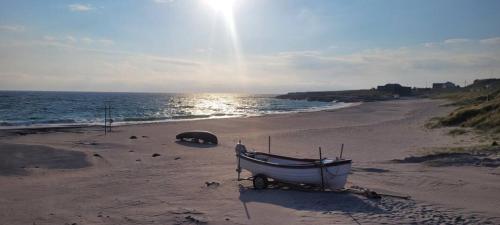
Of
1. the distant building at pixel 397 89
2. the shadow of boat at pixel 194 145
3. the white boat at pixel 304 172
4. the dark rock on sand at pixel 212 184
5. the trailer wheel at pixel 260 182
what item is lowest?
the shadow of boat at pixel 194 145

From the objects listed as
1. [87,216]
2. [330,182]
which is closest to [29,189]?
[87,216]

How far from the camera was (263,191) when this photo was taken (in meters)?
13.4

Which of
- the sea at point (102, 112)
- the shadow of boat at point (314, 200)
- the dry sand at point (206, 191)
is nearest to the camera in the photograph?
the dry sand at point (206, 191)

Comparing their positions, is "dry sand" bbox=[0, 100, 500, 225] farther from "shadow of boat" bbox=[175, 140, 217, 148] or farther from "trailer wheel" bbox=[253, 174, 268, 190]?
"shadow of boat" bbox=[175, 140, 217, 148]

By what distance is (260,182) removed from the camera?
13.7m

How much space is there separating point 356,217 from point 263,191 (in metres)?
3.66

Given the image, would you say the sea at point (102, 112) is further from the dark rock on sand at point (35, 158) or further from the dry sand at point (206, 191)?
the dry sand at point (206, 191)

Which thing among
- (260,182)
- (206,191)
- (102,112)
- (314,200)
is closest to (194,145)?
(206,191)

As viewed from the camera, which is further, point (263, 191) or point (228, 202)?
point (263, 191)

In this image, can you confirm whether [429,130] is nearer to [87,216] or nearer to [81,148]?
[81,148]

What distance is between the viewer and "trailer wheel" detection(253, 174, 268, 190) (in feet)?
44.7

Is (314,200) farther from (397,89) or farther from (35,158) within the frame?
(397,89)

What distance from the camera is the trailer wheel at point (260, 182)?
13.6 meters

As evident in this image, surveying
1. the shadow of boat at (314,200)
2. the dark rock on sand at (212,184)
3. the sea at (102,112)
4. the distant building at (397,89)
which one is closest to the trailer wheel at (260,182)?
the shadow of boat at (314,200)
